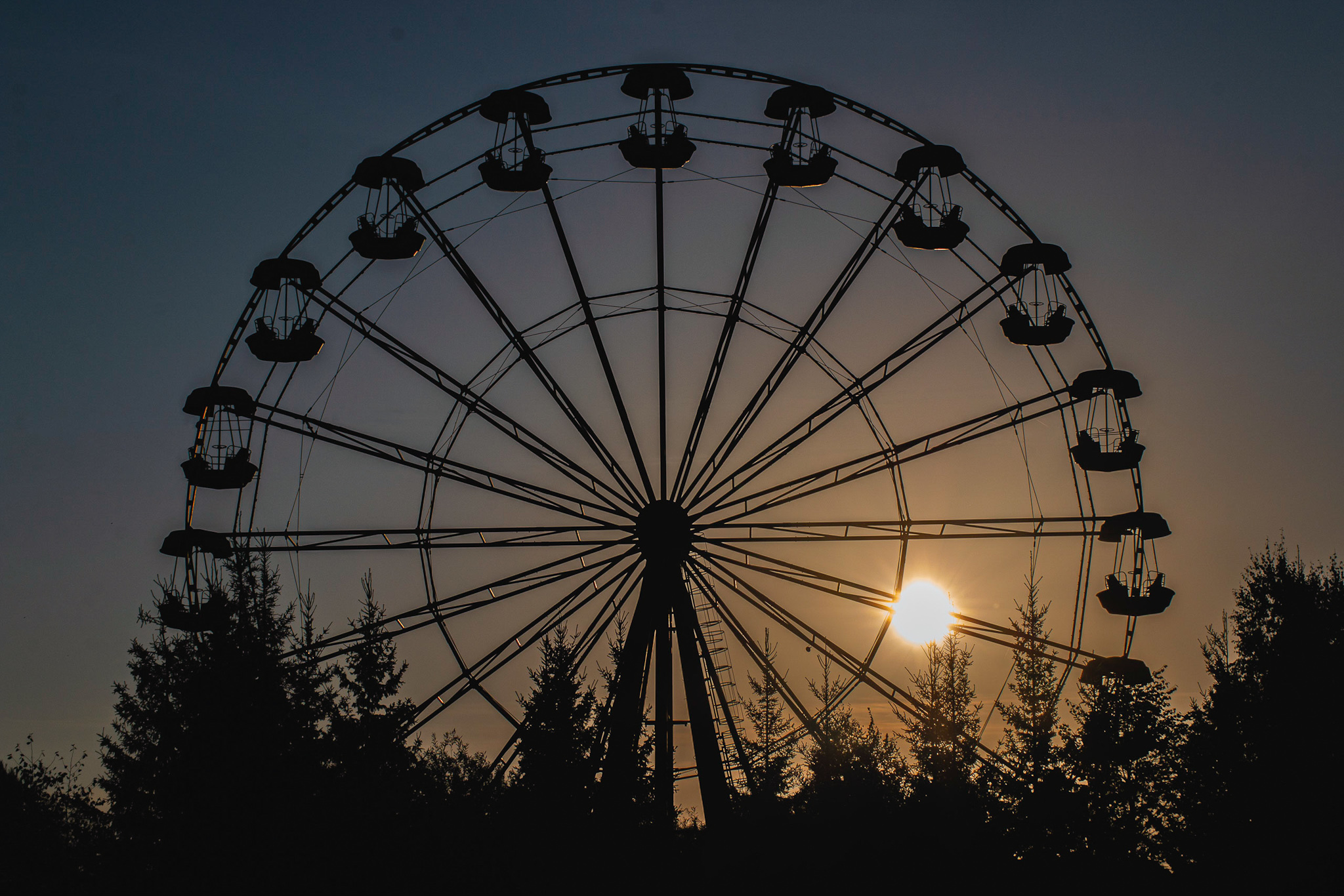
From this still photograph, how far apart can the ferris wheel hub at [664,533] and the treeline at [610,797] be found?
263cm

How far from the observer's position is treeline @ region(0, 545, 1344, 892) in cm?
1528

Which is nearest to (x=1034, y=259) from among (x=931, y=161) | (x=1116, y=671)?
(x=931, y=161)

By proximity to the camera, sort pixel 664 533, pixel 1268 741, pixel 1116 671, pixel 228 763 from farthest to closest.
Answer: pixel 1268 741
pixel 1116 671
pixel 664 533
pixel 228 763

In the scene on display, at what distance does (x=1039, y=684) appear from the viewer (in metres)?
35.2

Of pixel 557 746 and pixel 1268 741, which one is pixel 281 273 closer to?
pixel 557 746

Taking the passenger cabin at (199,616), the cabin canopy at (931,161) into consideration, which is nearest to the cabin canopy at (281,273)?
the passenger cabin at (199,616)

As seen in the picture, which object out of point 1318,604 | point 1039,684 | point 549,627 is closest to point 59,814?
point 549,627

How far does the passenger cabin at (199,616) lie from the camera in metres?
18.7

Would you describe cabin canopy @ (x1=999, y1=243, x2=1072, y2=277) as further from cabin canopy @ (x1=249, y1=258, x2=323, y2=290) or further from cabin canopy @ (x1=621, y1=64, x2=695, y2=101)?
cabin canopy @ (x1=249, y1=258, x2=323, y2=290)

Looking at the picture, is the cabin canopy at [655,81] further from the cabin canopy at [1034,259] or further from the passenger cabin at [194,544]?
the passenger cabin at [194,544]

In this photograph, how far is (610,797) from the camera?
16344 millimetres

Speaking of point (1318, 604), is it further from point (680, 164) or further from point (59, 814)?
point (59, 814)

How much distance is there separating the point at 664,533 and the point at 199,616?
29.8 feet

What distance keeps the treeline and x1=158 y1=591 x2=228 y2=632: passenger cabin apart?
1.07 ft
